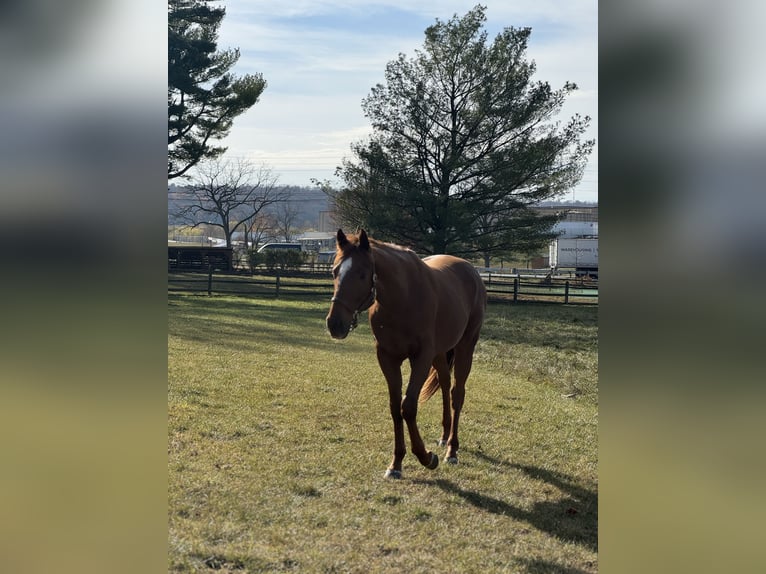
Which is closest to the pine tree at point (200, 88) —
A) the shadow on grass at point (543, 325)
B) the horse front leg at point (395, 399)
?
the shadow on grass at point (543, 325)

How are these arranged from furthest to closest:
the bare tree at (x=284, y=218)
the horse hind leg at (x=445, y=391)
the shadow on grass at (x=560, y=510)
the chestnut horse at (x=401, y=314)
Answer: the bare tree at (x=284, y=218) < the horse hind leg at (x=445, y=391) < the chestnut horse at (x=401, y=314) < the shadow on grass at (x=560, y=510)

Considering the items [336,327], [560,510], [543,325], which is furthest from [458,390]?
[543,325]

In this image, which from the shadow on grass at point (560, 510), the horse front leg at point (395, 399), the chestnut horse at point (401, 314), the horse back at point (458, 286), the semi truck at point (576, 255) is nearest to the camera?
the shadow on grass at point (560, 510)

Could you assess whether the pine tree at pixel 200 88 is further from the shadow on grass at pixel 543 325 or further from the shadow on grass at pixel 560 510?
the shadow on grass at pixel 560 510

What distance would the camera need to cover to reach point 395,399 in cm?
492

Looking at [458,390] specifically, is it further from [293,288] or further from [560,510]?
[293,288]

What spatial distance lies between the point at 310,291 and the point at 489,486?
1750cm

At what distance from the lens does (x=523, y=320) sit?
17.6m

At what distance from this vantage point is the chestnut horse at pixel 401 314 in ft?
13.9

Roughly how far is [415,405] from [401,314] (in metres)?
0.67

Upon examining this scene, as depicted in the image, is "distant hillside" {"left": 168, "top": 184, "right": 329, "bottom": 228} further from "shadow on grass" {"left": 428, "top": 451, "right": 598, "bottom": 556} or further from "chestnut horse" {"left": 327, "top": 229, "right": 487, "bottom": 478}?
"shadow on grass" {"left": 428, "top": 451, "right": 598, "bottom": 556}
